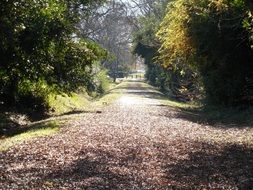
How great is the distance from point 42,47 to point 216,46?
11.4 m

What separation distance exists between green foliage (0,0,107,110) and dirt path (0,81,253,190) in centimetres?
355

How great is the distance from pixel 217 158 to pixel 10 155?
5363 millimetres

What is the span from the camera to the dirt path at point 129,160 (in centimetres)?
993

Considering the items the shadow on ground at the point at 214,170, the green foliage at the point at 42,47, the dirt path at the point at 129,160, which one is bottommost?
the shadow on ground at the point at 214,170

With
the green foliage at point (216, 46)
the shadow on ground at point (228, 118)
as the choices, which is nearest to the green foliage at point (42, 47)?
the shadow on ground at point (228, 118)

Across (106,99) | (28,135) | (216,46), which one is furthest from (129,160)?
(106,99)

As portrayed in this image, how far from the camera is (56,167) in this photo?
1101 centimetres

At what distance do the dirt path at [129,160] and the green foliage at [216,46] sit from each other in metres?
9.53

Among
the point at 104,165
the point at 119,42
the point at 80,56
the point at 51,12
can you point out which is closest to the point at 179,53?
the point at 80,56

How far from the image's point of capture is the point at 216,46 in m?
27.6

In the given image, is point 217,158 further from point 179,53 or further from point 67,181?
point 179,53

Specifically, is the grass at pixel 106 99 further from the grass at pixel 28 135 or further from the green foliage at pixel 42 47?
the grass at pixel 28 135

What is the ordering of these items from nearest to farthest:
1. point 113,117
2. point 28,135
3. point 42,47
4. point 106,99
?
point 28,135
point 42,47
point 113,117
point 106,99

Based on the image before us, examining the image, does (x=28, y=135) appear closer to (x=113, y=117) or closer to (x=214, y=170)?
(x=214, y=170)
